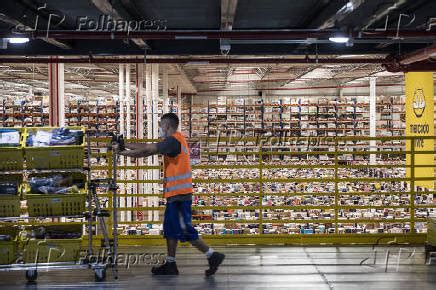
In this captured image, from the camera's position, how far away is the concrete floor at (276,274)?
224 inches

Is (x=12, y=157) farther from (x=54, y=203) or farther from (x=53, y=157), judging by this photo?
(x=54, y=203)

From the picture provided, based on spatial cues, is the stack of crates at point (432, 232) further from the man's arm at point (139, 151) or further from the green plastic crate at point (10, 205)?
the green plastic crate at point (10, 205)

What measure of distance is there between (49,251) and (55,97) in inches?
302

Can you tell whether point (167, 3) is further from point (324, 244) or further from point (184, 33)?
point (324, 244)

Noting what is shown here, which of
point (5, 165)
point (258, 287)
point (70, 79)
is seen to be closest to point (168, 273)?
point (258, 287)

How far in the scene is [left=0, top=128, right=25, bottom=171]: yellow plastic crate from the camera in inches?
232

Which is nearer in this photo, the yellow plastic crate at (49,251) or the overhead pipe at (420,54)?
the yellow plastic crate at (49,251)

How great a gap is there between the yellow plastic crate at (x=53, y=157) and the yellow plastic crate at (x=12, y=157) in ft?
0.26

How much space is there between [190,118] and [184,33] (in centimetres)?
1929

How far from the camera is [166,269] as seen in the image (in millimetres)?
6074

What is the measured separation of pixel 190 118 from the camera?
26922 mm

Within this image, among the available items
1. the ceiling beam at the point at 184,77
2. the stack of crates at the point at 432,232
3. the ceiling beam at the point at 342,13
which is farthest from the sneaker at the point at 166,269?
the ceiling beam at the point at 184,77

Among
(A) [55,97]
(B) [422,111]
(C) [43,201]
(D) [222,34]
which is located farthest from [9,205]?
(B) [422,111]

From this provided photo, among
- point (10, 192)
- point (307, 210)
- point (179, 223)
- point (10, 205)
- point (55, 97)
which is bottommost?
point (307, 210)
